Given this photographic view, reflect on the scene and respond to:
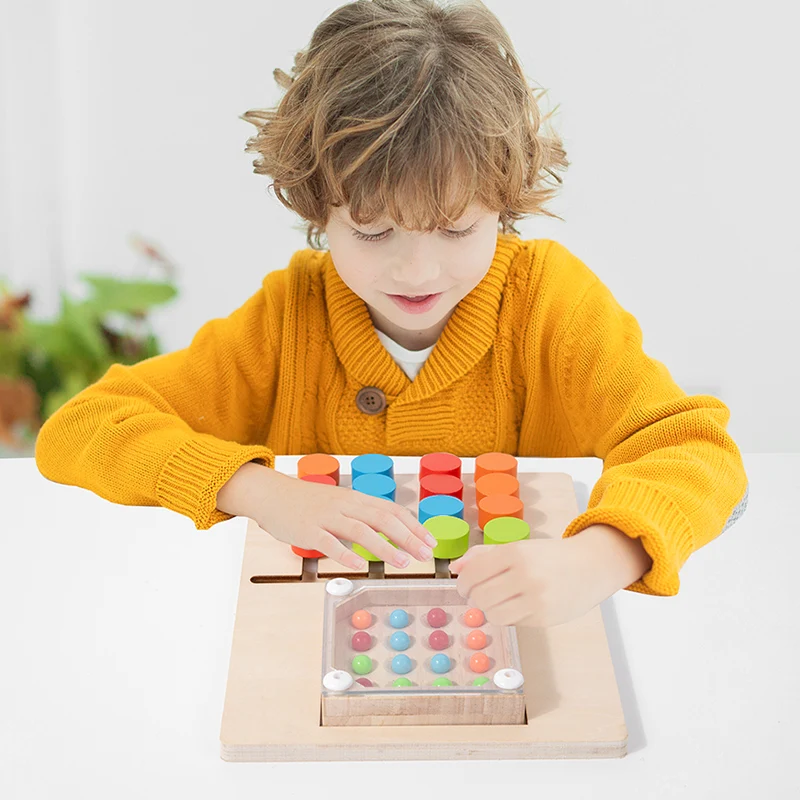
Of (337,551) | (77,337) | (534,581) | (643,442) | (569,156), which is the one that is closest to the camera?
(534,581)

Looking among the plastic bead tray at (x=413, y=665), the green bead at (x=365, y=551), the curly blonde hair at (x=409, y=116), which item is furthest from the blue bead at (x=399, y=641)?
the curly blonde hair at (x=409, y=116)

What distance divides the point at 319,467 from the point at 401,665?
29cm

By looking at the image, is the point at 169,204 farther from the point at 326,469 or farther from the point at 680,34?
the point at 326,469

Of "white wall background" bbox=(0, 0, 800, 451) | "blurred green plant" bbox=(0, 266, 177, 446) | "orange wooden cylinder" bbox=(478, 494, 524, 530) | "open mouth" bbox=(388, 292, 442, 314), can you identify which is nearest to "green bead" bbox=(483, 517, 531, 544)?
"orange wooden cylinder" bbox=(478, 494, 524, 530)

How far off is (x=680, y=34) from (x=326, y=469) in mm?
1358

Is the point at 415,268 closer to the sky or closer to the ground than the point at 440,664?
closer to the sky

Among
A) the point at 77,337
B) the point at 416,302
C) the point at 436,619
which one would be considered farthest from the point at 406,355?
Result: the point at 77,337

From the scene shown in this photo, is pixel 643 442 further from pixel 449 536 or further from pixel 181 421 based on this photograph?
pixel 181 421

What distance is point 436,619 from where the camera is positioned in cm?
95

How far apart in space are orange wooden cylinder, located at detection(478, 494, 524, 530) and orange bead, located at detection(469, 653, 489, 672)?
19 centimetres

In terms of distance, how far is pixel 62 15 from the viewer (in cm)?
221

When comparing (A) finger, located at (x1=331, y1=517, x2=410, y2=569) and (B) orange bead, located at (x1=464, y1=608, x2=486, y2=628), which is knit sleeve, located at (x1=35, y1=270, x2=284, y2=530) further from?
(B) orange bead, located at (x1=464, y1=608, x2=486, y2=628)

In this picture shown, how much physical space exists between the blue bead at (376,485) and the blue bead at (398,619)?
0.18m

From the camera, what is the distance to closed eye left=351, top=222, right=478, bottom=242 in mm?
1047
